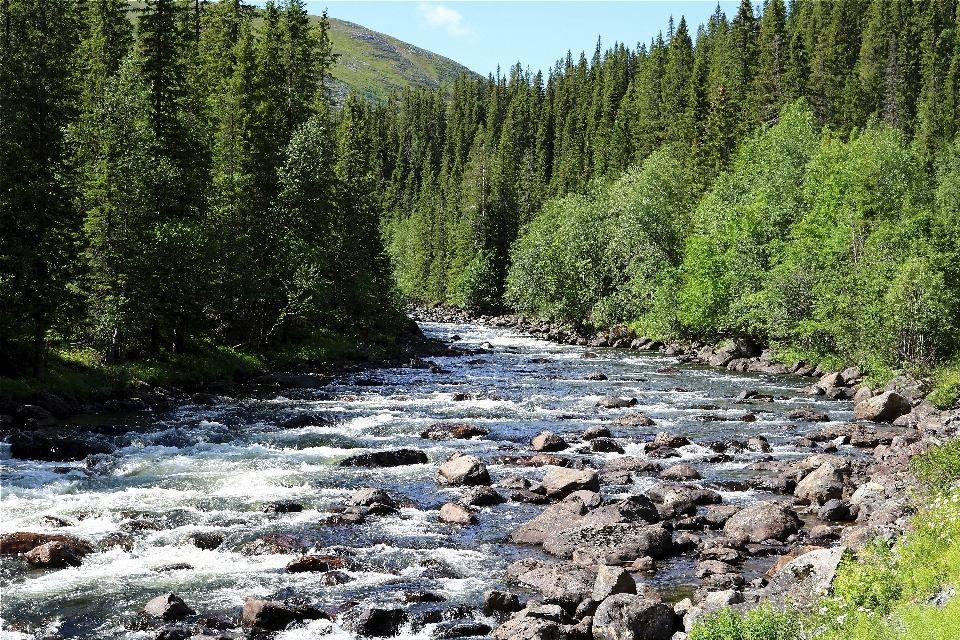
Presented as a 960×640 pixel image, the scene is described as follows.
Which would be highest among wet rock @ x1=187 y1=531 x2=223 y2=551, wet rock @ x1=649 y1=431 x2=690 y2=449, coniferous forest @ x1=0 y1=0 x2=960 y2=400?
coniferous forest @ x1=0 y1=0 x2=960 y2=400

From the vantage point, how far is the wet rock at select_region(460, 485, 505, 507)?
21.3 m

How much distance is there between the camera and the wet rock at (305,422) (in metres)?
30.9

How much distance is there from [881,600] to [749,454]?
55.5 feet

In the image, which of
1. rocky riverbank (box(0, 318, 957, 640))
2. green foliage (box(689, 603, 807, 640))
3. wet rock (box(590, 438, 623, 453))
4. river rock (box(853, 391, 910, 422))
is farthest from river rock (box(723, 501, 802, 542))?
river rock (box(853, 391, 910, 422))

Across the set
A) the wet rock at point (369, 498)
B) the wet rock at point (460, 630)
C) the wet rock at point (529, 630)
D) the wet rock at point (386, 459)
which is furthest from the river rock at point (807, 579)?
the wet rock at point (386, 459)

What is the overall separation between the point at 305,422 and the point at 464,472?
10480 millimetres

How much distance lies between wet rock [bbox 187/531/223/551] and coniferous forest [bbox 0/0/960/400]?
1761cm

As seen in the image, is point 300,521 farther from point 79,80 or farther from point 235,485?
point 79,80

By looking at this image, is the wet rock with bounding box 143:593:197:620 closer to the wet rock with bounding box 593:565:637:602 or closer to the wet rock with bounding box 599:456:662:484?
the wet rock with bounding box 593:565:637:602

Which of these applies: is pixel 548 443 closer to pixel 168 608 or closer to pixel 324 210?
pixel 168 608

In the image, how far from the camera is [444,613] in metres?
14.2

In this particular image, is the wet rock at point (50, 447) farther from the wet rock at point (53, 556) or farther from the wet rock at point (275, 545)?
the wet rock at point (275, 545)

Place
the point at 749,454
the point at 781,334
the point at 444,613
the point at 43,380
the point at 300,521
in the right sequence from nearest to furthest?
the point at 444,613
the point at 300,521
the point at 749,454
the point at 43,380
the point at 781,334

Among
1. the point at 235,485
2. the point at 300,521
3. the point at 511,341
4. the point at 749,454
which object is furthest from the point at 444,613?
the point at 511,341
